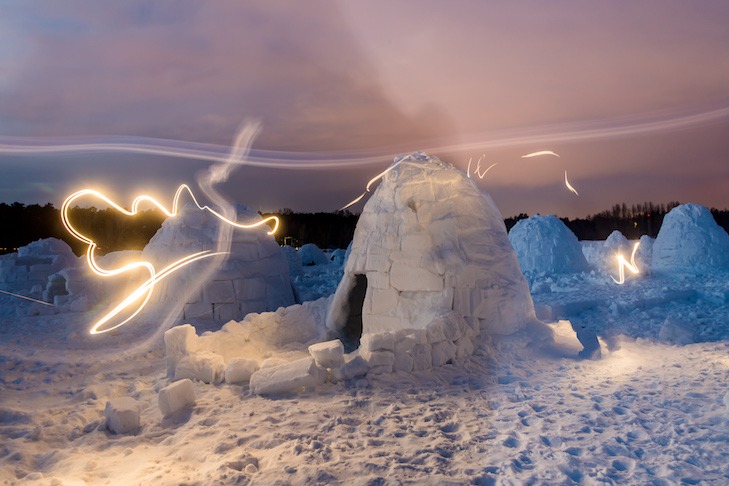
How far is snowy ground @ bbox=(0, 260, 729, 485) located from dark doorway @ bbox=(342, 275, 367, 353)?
2.75 metres

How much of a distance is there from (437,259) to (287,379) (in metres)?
2.73

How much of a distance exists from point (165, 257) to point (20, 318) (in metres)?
3.45

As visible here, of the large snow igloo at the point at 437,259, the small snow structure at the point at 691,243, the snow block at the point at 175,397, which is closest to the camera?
the snow block at the point at 175,397

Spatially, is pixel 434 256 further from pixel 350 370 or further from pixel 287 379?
pixel 287 379

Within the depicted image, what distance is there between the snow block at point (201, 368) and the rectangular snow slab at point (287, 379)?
606mm

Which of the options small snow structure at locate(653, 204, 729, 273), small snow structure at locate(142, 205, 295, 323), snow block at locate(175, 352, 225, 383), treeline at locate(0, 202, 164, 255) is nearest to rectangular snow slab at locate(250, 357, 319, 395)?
snow block at locate(175, 352, 225, 383)

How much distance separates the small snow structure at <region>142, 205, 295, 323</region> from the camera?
9.59 m

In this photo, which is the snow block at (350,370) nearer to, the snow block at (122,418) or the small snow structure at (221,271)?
the snow block at (122,418)

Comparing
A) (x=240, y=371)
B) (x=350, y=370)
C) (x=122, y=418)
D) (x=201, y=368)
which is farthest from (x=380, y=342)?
(x=122, y=418)

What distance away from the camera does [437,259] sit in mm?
6617

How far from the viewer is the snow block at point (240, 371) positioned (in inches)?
207

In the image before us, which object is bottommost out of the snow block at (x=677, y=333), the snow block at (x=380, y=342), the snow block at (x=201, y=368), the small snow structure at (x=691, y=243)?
the snow block at (x=677, y=333)

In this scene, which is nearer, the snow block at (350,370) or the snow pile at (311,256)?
the snow block at (350,370)

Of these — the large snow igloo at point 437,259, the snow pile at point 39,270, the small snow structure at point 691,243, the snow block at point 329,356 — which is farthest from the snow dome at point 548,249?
the snow pile at point 39,270
